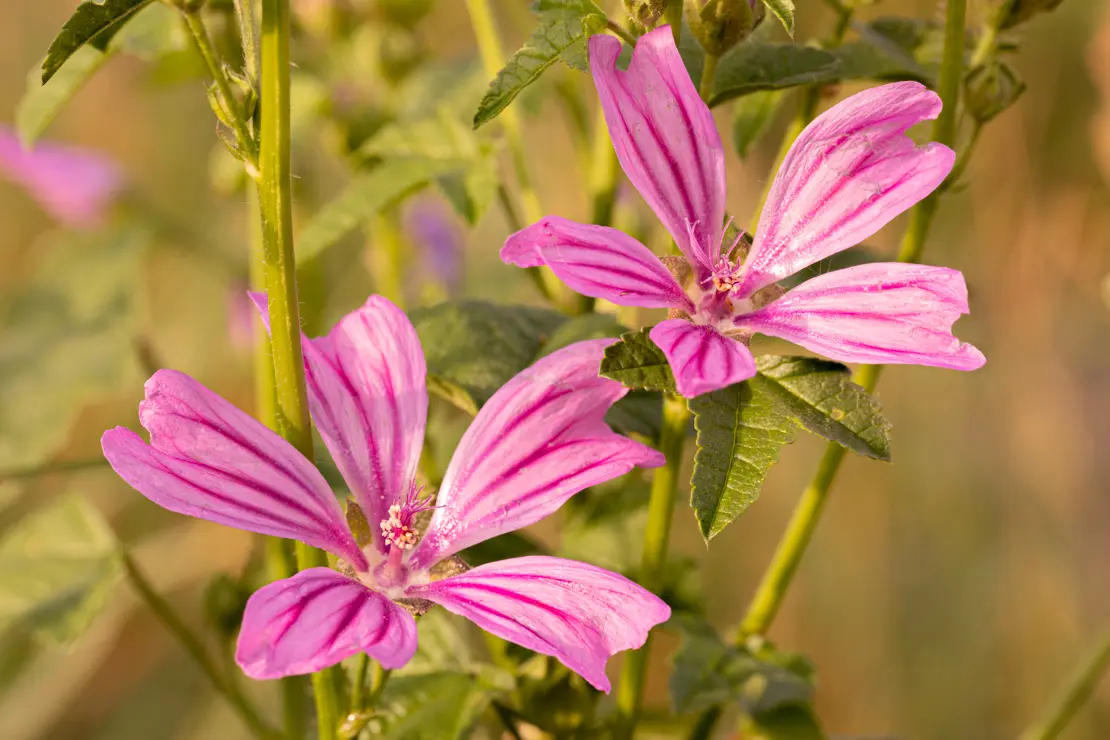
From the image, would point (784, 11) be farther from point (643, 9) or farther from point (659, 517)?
point (659, 517)

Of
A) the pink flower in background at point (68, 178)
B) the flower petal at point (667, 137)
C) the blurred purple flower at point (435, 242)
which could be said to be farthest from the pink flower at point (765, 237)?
the pink flower in background at point (68, 178)

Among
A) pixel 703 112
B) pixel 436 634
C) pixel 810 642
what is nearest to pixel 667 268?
pixel 703 112

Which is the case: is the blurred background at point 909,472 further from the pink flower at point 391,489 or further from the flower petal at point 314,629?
the flower petal at point 314,629

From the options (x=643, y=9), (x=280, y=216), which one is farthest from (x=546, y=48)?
(x=280, y=216)

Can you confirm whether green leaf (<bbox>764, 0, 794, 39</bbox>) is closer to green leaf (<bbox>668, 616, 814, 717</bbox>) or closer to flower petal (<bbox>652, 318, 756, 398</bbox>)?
flower petal (<bbox>652, 318, 756, 398</bbox>)

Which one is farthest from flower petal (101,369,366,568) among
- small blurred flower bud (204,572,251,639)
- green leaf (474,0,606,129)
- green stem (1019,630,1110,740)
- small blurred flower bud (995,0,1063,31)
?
green stem (1019,630,1110,740)

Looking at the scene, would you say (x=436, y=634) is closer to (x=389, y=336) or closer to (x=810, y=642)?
(x=389, y=336)
